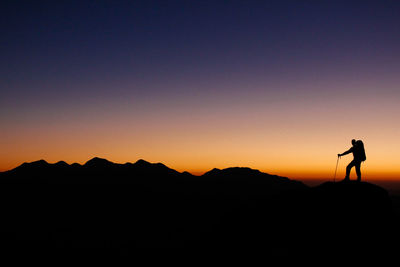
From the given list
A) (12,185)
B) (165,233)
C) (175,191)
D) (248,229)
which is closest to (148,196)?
(175,191)

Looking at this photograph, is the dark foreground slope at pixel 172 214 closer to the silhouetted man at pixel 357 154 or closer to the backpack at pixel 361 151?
the silhouetted man at pixel 357 154

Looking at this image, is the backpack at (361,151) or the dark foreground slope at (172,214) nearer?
the dark foreground slope at (172,214)

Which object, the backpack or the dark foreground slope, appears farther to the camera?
the backpack

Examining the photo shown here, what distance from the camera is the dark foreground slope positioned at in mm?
17734

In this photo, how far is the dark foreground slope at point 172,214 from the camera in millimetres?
17734

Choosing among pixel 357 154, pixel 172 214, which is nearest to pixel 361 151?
pixel 357 154

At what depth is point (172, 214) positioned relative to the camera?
15212 centimetres

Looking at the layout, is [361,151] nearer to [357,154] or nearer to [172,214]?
[357,154]

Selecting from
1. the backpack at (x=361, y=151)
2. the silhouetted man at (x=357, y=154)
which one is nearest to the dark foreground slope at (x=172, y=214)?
the silhouetted man at (x=357, y=154)

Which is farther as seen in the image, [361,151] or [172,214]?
[172,214]

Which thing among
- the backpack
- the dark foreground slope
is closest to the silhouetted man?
the backpack

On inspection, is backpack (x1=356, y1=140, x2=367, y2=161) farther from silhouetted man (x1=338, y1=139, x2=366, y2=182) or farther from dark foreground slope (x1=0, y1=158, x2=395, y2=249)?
dark foreground slope (x1=0, y1=158, x2=395, y2=249)

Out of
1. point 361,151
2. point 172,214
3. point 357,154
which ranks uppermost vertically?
point 361,151

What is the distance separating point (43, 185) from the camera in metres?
172
